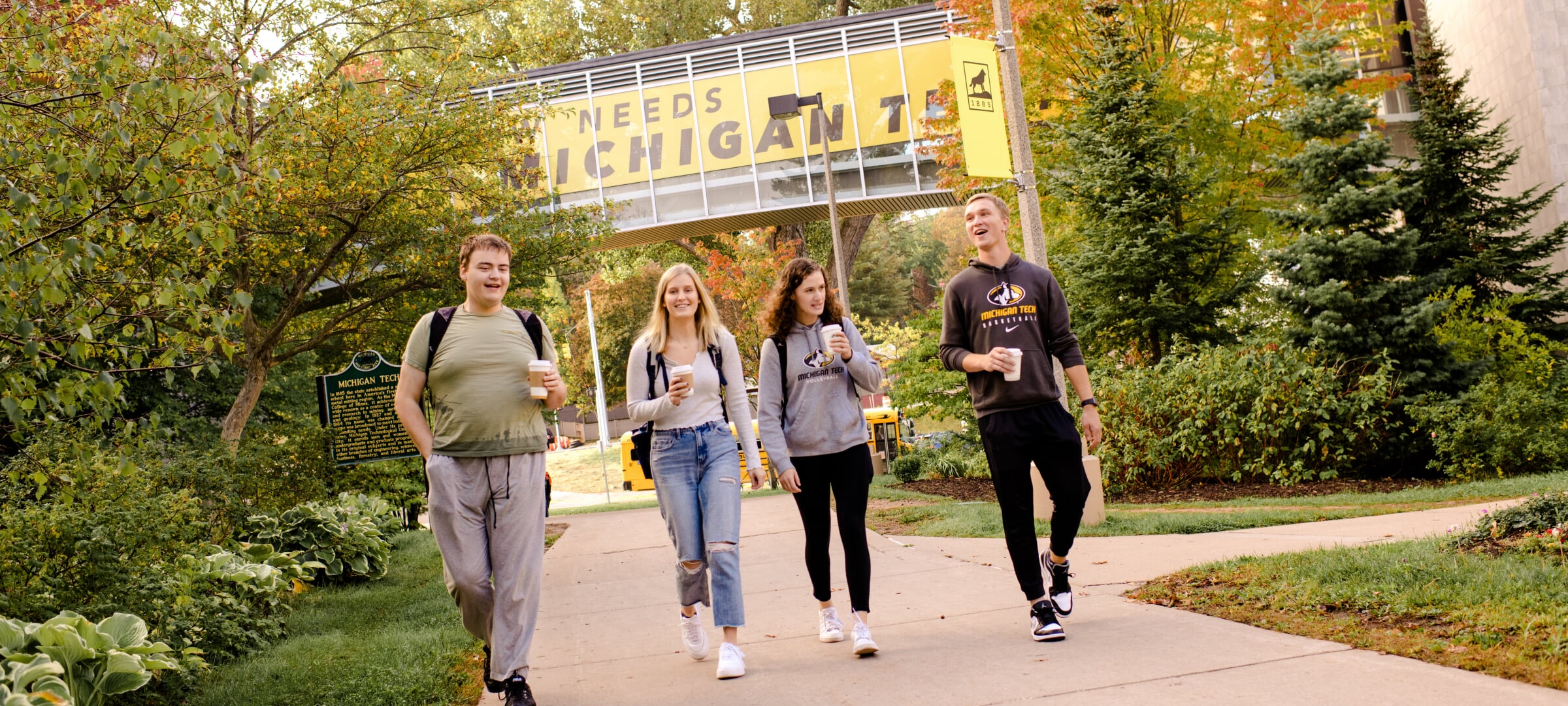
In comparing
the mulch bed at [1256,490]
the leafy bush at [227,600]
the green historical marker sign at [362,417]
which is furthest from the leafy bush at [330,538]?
the mulch bed at [1256,490]

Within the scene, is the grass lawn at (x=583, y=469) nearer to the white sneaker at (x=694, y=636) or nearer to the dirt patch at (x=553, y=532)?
the dirt patch at (x=553, y=532)

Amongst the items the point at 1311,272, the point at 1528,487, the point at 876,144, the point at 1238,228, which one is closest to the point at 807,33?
the point at 876,144

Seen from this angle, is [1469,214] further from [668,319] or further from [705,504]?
[705,504]

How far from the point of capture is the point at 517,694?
459 centimetres

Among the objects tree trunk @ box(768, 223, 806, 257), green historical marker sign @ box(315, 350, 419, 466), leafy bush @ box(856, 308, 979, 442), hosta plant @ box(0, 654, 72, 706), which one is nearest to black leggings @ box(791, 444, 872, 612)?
hosta plant @ box(0, 654, 72, 706)

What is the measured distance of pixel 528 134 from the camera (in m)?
13.0

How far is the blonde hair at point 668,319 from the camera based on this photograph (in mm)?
5223

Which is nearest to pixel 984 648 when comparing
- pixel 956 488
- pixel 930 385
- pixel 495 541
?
pixel 495 541

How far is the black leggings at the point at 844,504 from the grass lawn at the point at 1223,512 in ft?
11.8

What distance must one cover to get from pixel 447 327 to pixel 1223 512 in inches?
311

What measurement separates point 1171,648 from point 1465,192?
15.1m

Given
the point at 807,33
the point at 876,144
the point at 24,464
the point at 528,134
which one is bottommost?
the point at 24,464

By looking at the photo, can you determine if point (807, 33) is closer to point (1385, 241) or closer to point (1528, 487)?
point (1385, 241)

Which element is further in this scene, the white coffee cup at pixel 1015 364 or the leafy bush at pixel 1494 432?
the leafy bush at pixel 1494 432
